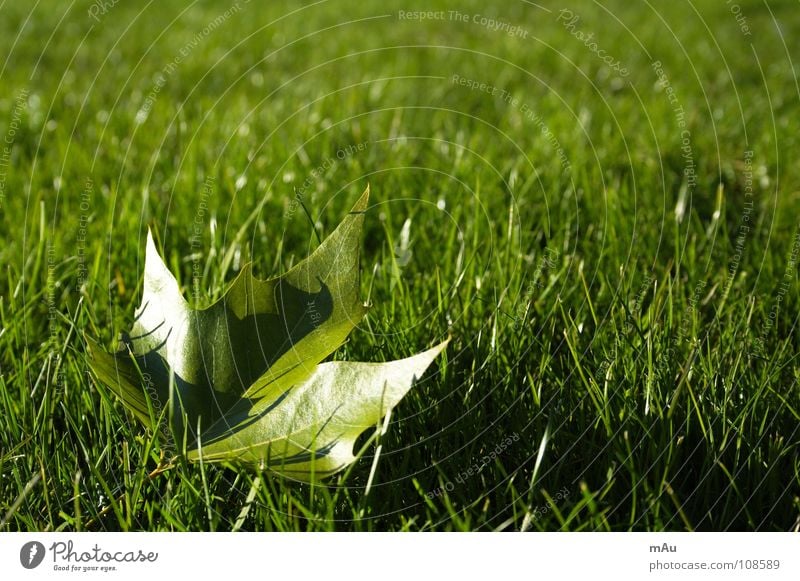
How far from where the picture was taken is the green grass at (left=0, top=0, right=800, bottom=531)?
3.01ft

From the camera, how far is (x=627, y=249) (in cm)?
143

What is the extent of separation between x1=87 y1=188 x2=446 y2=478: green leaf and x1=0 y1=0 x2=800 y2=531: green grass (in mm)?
48

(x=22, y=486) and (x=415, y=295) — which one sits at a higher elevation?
(x=415, y=295)

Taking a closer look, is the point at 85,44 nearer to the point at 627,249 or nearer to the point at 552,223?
the point at 552,223

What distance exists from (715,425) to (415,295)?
0.46m

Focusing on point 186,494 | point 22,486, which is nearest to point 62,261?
point 22,486
